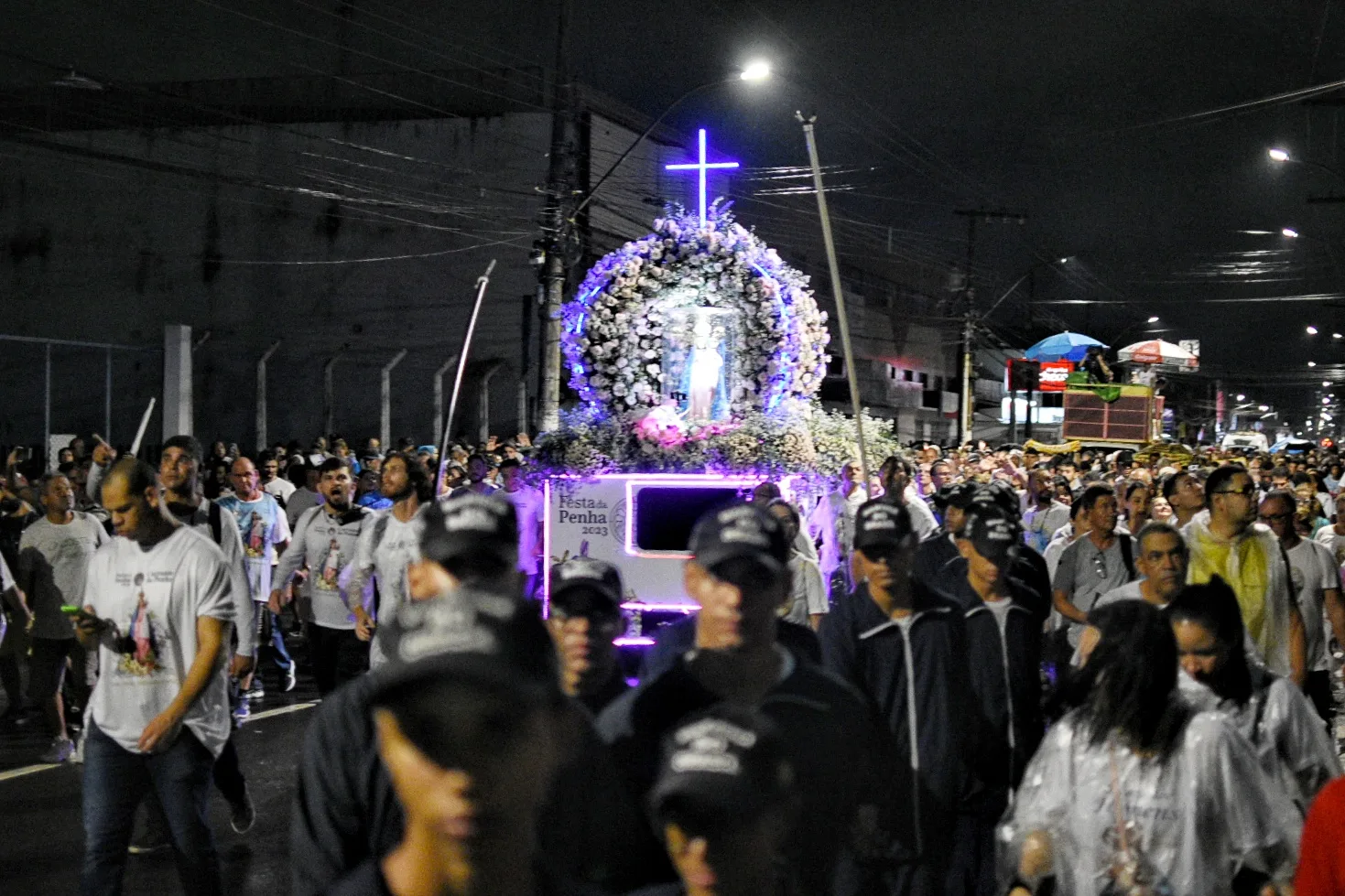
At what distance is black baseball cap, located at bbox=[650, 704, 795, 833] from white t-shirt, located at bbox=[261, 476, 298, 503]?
14078mm

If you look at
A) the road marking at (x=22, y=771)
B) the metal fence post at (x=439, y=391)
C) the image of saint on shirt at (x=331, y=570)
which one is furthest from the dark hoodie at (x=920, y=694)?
the metal fence post at (x=439, y=391)

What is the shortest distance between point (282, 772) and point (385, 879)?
7.66 m

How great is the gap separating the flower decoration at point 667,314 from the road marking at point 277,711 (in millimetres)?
3399

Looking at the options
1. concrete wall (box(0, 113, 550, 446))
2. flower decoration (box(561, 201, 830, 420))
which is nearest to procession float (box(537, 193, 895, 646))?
flower decoration (box(561, 201, 830, 420))

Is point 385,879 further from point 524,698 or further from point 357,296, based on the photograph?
point 357,296

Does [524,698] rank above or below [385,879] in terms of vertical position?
above

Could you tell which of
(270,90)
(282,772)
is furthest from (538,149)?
(282,772)

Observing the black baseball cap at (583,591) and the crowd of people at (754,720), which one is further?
the black baseball cap at (583,591)

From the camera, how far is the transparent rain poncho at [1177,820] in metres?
3.91

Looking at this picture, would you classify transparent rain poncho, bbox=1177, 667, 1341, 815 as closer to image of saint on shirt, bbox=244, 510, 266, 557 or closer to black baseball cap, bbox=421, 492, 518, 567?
black baseball cap, bbox=421, 492, 518, 567

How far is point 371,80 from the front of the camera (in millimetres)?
38250

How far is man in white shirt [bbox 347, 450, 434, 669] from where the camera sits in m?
8.59

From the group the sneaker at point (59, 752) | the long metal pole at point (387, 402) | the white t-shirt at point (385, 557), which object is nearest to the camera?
the white t-shirt at point (385, 557)

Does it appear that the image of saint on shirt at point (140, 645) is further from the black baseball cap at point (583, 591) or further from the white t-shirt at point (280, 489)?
the white t-shirt at point (280, 489)
